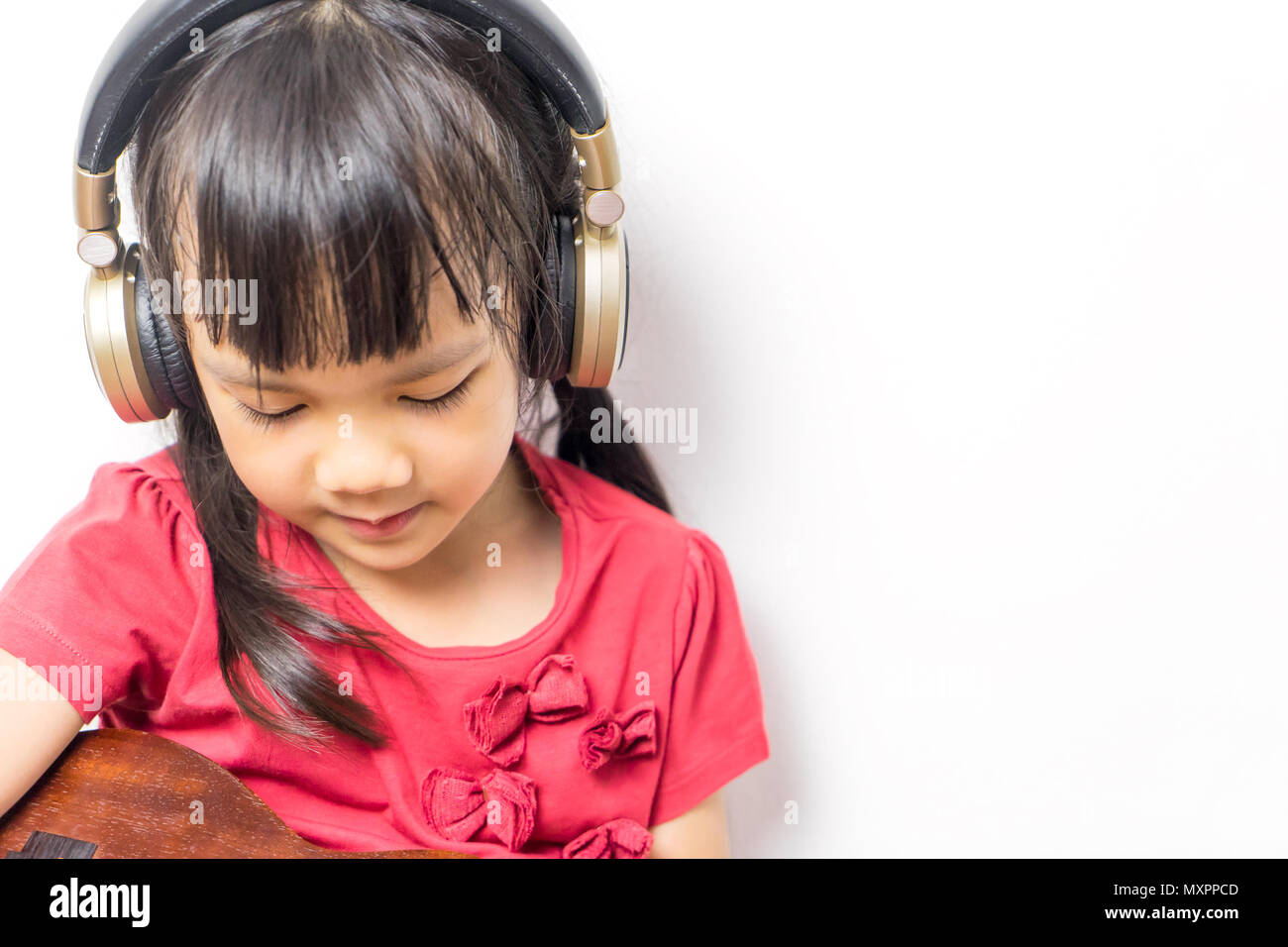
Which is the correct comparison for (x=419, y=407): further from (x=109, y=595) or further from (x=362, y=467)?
(x=109, y=595)

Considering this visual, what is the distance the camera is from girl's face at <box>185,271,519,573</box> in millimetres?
740

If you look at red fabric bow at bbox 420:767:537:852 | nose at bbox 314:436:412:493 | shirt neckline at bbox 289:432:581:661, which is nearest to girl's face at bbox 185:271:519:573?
nose at bbox 314:436:412:493

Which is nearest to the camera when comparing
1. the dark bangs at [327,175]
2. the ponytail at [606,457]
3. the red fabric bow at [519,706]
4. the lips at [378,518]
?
the dark bangs at [327,175]

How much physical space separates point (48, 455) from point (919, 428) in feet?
2.57

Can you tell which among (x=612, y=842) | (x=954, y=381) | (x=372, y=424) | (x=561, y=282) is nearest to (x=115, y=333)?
(x=372, y=424)

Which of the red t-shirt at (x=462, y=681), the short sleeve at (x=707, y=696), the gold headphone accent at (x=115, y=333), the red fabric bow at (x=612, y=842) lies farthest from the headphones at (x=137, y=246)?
the red fabric bow at (x=612, y=842)

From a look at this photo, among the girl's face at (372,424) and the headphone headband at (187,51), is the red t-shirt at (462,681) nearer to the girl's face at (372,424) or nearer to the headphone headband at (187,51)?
the girl's face at (372,424)

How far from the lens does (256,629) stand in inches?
34.8

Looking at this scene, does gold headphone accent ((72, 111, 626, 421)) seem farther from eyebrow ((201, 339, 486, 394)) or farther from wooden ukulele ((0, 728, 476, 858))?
wooden ukulele ((0, 728, 476, 858))

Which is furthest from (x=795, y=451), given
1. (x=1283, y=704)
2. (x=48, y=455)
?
(x=48, y=455)

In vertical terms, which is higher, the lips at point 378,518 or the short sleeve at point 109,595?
the lips at point 378,518

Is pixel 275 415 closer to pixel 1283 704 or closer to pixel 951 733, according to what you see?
pixel 951 733

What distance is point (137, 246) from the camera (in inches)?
32.0

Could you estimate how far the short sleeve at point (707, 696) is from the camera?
0.99 metres
